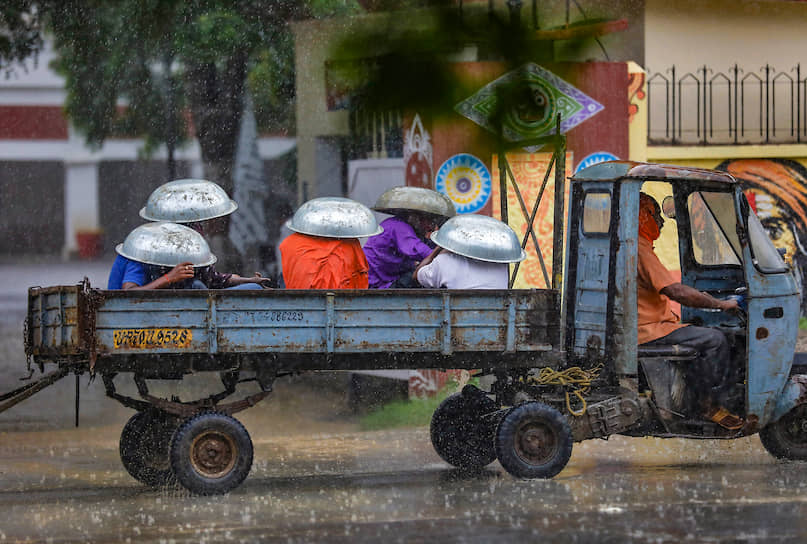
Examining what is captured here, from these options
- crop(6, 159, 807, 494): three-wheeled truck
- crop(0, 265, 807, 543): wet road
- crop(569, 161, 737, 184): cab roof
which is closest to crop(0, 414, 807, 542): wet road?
crop(0, 265, 807, 543): wet road

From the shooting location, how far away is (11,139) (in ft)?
107

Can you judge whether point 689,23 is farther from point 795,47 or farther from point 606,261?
point 606,261

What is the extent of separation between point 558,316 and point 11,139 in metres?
27.4

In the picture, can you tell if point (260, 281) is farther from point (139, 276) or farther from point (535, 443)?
point (535, 443)

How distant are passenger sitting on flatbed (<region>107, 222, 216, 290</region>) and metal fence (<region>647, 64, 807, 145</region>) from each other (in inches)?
275

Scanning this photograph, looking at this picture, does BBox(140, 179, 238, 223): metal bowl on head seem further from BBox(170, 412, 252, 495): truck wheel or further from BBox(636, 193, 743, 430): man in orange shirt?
BBox(636, 193, 743, 430): man in orange shirt

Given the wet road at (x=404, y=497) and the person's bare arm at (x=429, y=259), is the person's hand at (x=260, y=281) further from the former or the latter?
the wet road at (x=404, y=497)

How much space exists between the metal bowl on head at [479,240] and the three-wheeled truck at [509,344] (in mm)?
393

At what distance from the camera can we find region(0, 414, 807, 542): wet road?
20.7 ft

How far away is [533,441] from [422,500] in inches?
36.9

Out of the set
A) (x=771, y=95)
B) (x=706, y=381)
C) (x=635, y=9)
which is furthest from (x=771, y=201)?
(x=706, y=381)

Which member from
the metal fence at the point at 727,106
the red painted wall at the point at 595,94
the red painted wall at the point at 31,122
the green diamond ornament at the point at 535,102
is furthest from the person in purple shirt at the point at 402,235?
the red painted wall at the point at 31,122

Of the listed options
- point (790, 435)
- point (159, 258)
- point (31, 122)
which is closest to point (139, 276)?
point (159, 258)

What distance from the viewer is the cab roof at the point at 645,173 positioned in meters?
7.93
